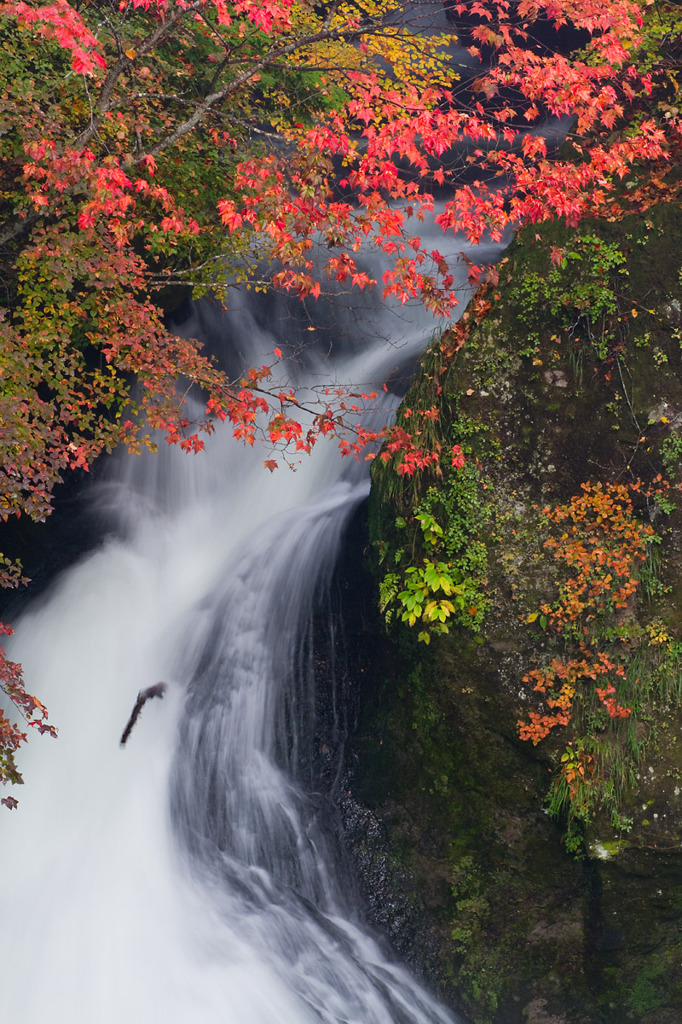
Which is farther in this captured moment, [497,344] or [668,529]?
[497,344]

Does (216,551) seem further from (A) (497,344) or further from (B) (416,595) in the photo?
(A) (497,344)

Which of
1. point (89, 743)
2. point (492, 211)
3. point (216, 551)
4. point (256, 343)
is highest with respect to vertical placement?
point (256, 343)

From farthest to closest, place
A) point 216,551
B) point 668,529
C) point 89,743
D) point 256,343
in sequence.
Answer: point 256,343 < point 216,551 < point 89,743 < point 668,529

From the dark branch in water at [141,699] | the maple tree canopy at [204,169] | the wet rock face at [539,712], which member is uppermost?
the maple tree canopy at [204,169]

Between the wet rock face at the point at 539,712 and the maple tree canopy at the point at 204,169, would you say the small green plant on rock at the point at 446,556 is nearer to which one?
the wet rock face at the point at 539,712

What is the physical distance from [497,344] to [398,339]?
180 inches

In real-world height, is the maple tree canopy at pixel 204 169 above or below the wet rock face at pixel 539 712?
above

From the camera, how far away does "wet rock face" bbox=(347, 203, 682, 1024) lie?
5816mm

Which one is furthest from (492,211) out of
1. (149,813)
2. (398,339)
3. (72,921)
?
(72,921)

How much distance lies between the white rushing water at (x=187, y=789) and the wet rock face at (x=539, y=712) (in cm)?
74

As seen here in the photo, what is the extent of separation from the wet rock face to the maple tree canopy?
2.47ft

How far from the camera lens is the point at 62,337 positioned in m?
6.54

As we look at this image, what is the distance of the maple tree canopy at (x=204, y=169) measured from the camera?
5.44 meters

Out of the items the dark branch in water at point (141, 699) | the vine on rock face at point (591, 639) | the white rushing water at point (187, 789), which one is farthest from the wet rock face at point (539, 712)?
the dark branch in water at point (141, 699)
